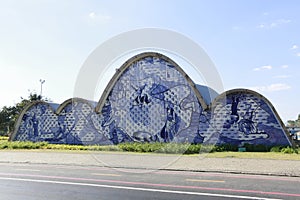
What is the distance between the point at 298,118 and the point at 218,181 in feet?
244

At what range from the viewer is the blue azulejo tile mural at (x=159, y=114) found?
21.7m

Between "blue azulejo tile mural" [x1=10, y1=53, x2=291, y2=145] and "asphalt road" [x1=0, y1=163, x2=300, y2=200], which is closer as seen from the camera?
"asphalt road" [x1=0, y1=163, x2=300, y2=200]

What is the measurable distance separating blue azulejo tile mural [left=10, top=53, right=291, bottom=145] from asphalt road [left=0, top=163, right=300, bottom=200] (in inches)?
452

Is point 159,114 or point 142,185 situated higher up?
point 159,114

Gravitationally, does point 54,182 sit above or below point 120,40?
below

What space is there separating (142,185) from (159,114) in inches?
610

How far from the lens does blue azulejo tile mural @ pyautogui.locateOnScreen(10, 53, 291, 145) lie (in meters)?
21.7

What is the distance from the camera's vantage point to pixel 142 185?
28.9 ft

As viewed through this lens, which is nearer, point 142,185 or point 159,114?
point 142,185

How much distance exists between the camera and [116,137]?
25.4 meters

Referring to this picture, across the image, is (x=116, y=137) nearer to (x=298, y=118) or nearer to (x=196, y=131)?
(x=196, y=131)

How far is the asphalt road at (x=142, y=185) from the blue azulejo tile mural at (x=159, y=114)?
1149cm

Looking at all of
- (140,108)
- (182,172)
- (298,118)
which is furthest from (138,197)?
(298,118)

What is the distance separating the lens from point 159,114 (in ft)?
79.5
